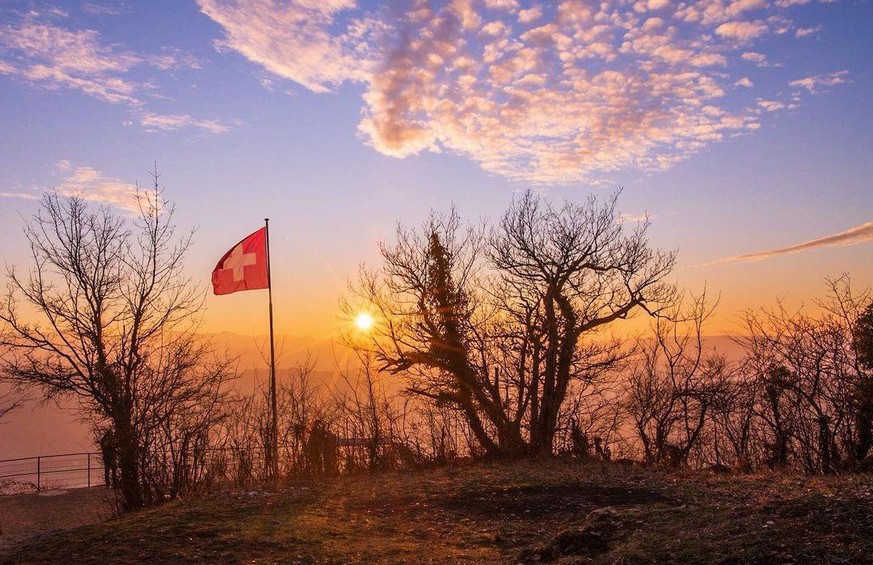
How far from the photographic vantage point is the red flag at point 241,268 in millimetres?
18484

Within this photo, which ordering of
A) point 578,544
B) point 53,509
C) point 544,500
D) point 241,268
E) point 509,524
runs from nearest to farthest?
point 578,544
point 509,524
point 544,500
point 241,268
point 53,509

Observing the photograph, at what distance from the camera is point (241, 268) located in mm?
18531

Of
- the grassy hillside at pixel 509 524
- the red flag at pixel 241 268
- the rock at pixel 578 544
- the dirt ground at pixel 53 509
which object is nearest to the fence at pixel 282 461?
the dirt ground at pixel 53 509

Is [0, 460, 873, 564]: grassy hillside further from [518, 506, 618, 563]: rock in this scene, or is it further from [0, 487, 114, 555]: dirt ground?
[0, 487, 114, 555]: dirt ground

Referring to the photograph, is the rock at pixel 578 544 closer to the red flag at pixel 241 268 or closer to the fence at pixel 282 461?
the fence at pixel 282 461

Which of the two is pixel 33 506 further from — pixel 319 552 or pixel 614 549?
pixel 614 549

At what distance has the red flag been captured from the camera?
1848 centimetres

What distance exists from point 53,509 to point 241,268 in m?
9.17

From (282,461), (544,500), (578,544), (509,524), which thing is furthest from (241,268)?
(578,544)

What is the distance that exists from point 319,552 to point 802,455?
12.9 m

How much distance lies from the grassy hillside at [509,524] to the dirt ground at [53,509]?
668 centimetres

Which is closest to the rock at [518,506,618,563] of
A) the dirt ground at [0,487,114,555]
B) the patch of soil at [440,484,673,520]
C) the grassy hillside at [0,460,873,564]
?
the grassy hillside at [0,460,873,564]

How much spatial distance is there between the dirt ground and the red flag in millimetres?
5684

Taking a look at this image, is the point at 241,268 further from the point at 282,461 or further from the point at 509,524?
the point at 509,524
